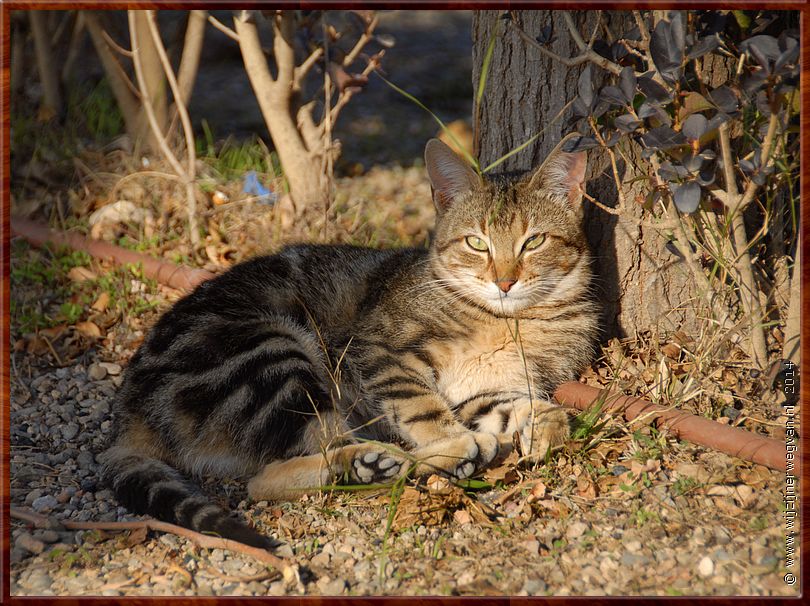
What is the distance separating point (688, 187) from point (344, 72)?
2.19m

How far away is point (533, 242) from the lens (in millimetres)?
Answer: 3307

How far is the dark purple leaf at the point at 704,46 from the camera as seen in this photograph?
2654 millimetres

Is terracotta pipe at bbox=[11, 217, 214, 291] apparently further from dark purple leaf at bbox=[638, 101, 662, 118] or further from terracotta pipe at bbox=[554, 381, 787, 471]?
dark purple leaf at bbox=[638, 101, 662, 118]

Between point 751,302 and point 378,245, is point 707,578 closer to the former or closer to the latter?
point 751,302

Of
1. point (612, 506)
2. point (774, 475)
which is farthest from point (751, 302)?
point (612, 506)

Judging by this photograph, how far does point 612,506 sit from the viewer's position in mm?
2721

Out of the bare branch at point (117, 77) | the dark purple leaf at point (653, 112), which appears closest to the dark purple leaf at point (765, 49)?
the dark purple leaf at point (653, 112)

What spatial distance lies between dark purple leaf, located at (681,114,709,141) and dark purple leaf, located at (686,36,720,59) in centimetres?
19

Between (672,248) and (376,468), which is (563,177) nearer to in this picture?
(672,248)

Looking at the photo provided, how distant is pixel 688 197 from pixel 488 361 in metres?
1.03

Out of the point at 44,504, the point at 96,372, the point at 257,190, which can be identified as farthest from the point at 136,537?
the point at 257,190

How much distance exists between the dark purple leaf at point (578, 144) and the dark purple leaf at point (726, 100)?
459 mm

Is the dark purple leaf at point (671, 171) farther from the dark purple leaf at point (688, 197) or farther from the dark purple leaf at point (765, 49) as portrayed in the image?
the dark purple leaf at point (765, 49)

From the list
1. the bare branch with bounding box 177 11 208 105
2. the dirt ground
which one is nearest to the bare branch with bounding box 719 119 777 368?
the dirt ground
